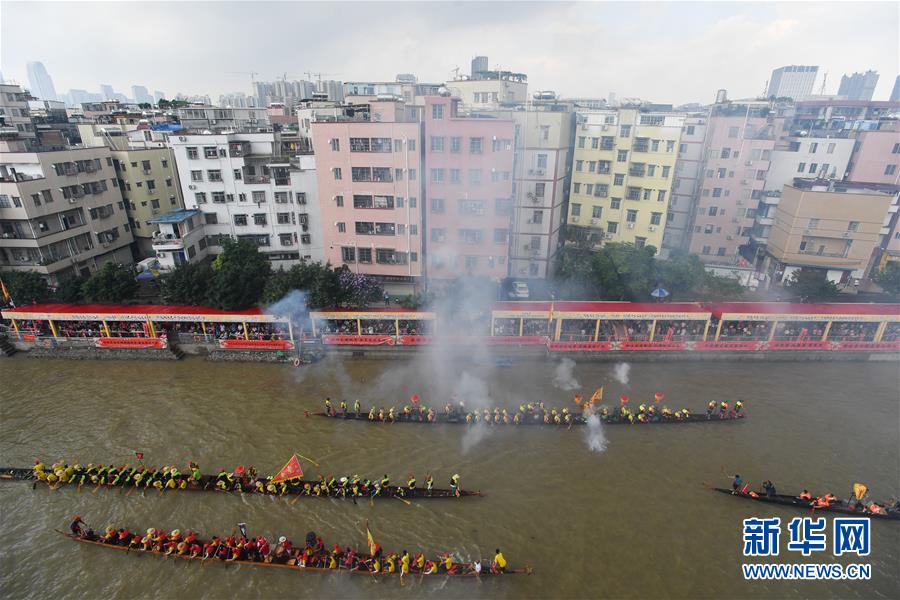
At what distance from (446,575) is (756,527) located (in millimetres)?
12377

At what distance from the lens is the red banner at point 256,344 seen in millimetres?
29141

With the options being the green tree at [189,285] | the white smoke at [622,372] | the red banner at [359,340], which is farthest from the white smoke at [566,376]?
the green tree at [189,285]

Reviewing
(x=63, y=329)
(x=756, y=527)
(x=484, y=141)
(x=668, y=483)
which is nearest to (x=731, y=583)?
(x=756, y=527)

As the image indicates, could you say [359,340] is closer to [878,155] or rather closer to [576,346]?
[576,346]

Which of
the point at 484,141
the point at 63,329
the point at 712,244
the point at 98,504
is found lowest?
the point at 98,504

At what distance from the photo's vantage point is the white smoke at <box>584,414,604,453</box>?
22.1 m

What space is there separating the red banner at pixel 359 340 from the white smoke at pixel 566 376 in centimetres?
1077

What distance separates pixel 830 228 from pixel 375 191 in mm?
36898

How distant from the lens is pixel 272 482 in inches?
770

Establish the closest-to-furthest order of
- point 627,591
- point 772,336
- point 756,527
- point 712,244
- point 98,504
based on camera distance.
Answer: point 627,591
point 756,527
point 98,504
point 772,336
point 712,244

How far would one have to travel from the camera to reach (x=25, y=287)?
1222 inches

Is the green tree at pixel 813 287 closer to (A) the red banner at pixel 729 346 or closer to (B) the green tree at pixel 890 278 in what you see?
(B) the green tree at pixel 890 278

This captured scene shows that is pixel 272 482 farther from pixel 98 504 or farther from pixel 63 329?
pixel 63 329

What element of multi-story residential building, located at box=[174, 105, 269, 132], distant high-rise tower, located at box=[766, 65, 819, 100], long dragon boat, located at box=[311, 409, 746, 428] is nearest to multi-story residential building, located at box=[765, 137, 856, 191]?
long dragon boat, located at box=[311, 409, 746, 428]
